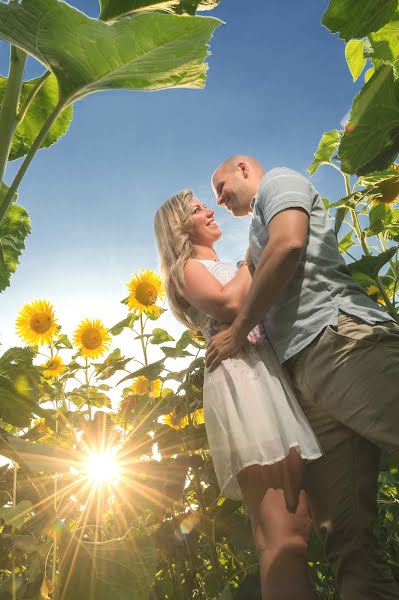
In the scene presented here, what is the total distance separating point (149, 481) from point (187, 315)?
0.76 m

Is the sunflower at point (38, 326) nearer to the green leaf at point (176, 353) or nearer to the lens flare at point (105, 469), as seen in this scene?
the green leaf at point (176, 353)

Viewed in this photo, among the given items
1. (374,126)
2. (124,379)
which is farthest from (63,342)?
(374,126)

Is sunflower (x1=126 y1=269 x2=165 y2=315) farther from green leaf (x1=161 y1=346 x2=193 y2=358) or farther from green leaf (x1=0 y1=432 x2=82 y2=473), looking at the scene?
green leaf (x1=0 y1=432 x2=82 y2=473)

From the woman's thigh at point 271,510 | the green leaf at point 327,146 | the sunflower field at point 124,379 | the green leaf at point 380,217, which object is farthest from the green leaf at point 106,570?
the green leaf at point 327,146

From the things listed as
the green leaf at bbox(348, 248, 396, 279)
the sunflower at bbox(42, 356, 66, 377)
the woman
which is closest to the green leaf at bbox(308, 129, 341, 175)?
the green leaf at bbox(348, 248, 396, 279)

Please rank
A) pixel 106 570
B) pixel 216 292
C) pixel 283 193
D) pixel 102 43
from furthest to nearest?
pixel 216 292, pixel 283 193, pixel 106 570, pixel 102 43

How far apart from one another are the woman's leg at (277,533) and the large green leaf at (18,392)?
25.9 inches

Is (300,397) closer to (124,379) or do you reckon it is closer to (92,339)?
(124,379)

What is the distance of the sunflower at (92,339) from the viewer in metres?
3.62

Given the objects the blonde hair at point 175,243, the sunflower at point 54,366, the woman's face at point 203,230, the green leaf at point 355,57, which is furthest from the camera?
the sunflower at point 54,366

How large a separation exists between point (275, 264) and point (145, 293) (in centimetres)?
184

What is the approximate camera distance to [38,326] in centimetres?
365

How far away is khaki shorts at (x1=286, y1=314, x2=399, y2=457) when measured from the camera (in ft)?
4.28

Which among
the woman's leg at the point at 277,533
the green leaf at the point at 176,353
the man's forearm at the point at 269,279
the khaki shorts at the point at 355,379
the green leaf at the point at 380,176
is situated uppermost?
the green leaf at the point at 380,176
